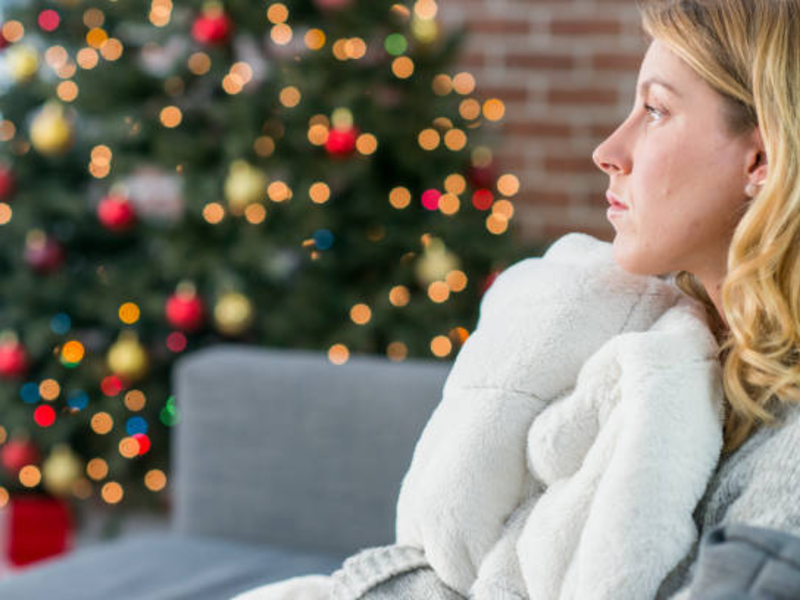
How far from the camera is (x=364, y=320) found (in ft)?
9.48

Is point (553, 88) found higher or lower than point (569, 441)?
higher

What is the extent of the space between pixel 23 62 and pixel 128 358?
0.93m

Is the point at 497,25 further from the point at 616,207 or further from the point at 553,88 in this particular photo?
the point at 616,207

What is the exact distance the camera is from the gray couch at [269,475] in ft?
6.29

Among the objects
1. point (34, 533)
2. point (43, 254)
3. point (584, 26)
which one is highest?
point (584, 26)

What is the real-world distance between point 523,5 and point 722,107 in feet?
7.95

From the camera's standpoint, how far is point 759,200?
44.6 inches

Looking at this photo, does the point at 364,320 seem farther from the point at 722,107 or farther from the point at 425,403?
the point at 722,107

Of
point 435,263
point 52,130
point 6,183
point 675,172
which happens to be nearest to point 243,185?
point 435,263

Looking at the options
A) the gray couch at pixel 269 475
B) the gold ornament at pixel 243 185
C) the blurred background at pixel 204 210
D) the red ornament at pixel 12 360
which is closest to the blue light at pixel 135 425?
the blurred background at pixel 204 210

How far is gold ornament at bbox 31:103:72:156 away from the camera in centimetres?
303

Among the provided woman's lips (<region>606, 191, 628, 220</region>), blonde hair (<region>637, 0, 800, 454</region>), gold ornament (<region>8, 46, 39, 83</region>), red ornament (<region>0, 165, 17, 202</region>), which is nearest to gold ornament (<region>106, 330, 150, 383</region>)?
red ornament (<region>0, 165, 17, 202</region>)

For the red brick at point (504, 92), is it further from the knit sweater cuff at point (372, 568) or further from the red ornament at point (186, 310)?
the knit sweater cuff at point (372, 568)

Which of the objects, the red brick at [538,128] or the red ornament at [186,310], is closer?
the red ornament at [186,310]
